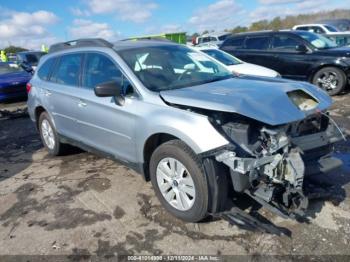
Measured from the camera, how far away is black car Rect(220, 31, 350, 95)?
9.09m

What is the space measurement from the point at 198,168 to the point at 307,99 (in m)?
1.41

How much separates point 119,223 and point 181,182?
2.69 ft

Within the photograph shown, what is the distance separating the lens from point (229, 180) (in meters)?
3.32

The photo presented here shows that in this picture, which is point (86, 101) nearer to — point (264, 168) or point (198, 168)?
point (198, 168)

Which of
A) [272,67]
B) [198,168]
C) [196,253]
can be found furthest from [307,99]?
[272,67]

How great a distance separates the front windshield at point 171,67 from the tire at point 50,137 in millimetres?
2175

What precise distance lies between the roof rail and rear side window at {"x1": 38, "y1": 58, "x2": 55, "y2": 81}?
0.19 m

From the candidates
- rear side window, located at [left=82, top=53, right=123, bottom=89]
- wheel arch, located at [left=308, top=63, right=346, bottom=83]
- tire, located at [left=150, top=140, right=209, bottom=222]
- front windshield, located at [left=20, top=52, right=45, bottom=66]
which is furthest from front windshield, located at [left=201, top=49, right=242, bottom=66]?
front windshield, located at [left=20, top=52, right=45, bottom=66]

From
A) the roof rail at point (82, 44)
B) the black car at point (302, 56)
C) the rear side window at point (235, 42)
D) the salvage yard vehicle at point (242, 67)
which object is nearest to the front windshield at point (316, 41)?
the black car at point (302, 56)

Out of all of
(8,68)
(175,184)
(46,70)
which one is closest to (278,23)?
(8,68)

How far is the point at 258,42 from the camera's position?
10.7 metres

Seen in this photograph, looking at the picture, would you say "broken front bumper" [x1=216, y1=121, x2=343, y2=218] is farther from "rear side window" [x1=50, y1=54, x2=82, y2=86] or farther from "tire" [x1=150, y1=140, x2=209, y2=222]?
"rear side window" [x1=50, y1=54, x2=82, y2=86]

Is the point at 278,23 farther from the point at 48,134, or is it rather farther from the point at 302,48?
the point at 48,134

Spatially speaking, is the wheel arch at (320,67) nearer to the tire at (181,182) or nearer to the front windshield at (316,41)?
the front windshield at (316,41)
